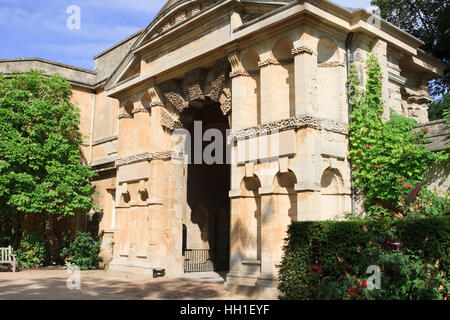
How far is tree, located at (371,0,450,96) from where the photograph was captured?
19516 mm

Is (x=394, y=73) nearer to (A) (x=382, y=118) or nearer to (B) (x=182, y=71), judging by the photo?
(A) (x=382, y=118)

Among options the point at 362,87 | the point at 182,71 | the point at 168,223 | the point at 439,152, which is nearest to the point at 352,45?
the point at 362,87

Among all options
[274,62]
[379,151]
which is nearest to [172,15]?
[274,62]

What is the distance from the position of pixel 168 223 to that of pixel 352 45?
8.46 meters

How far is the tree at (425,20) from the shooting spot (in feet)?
64.0

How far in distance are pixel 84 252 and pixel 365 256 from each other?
15.0 metres

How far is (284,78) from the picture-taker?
41.1 feet

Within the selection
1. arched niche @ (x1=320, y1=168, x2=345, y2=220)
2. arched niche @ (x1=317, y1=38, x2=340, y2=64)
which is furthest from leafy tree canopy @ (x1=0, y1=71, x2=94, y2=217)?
arched niche @ (x1=317, y1=38, x2=340, y2=64)

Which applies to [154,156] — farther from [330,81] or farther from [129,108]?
[330,81]

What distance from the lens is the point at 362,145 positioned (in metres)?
12.2

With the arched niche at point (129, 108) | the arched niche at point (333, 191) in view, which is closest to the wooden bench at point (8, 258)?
the arched niche at point (129, 108)

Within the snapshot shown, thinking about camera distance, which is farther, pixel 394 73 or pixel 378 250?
pixel 394 73

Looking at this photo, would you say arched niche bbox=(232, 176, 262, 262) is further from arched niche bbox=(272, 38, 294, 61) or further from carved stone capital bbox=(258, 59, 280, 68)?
arched niche bbox=(272, 38, 294, 61)

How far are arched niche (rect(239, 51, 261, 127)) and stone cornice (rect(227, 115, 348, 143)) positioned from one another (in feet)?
1.43
